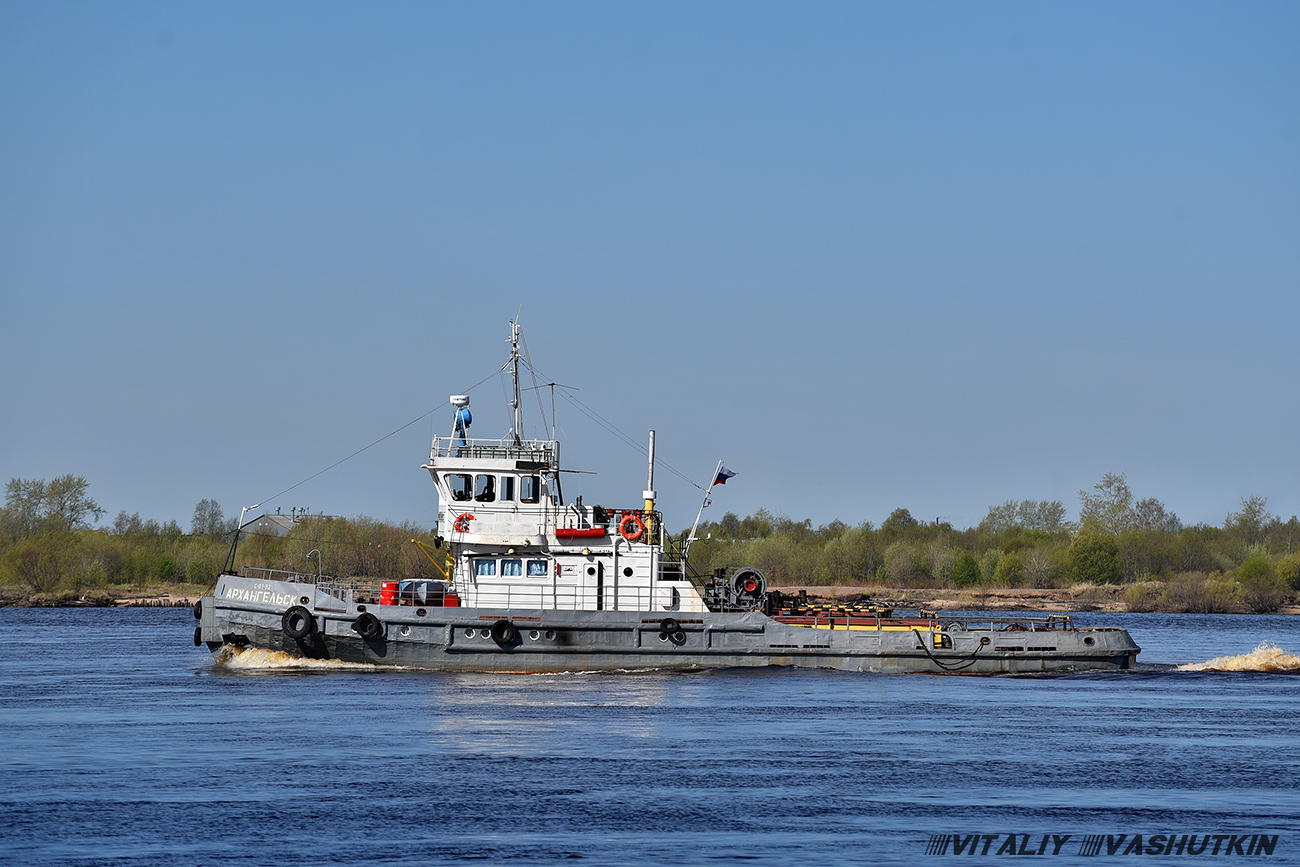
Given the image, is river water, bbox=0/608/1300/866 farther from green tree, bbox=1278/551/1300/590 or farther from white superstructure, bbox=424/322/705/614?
green tree, bbox=1278/551/1300/590

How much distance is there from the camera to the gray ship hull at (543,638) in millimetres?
31609

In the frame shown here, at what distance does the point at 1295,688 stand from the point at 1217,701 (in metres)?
4.86

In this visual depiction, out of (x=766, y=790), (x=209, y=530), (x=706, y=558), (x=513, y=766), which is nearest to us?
(x=766, y=790)

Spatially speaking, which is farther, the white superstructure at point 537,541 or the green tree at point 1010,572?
the green tree at point 1010,572

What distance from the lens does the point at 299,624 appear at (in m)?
31.8

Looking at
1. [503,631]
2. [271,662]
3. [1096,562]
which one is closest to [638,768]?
[503,631]

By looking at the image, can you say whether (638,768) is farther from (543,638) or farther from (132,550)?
(132,550)

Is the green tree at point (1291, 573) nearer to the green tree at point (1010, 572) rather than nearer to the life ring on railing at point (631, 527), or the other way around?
the green tree at point (1010, 572)

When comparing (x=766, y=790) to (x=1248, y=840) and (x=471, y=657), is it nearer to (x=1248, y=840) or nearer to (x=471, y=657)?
(x=1248, y=840)

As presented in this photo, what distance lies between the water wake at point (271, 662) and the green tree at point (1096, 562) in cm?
8407

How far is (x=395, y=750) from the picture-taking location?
73.6ft

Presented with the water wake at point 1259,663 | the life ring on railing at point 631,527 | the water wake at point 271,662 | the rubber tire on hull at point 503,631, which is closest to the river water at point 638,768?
the water wake at point 271,662

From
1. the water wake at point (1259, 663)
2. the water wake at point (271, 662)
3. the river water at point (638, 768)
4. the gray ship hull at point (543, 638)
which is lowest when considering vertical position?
the river water at point (638, 768)

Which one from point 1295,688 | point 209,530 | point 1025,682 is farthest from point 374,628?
point 209,530
